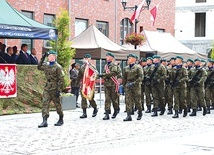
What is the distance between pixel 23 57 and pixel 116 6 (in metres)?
16.9

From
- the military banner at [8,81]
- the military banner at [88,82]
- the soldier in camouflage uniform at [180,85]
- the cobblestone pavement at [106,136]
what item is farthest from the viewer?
the soldier in camouflage uniform at [180,85]

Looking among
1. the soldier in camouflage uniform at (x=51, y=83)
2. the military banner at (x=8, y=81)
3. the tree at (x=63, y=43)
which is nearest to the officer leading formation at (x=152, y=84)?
the soldier in camouflage uniform at (x=51, y=83)

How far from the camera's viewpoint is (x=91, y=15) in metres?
31.5

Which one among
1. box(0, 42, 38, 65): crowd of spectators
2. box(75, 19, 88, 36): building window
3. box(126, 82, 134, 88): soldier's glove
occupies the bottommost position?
box(126, 82, 134, 88): soldier's glove

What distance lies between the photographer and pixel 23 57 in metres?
17.5

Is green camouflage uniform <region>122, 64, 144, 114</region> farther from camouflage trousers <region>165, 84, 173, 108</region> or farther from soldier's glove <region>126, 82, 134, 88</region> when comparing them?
camouflage trousers <region>165, 84, 173, 108</region>

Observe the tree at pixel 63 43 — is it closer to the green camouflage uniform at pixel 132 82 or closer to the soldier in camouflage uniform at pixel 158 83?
the soldier in camouflage uniform at pixel 158 83

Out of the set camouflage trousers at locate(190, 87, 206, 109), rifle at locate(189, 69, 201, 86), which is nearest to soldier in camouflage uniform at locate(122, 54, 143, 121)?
camouflage trousers at locate(190, 87, 206, 109)

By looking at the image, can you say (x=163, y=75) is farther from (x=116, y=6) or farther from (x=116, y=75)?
(x=116, y=6)

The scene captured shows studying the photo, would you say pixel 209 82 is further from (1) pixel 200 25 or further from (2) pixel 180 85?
(1) pixel 200 25

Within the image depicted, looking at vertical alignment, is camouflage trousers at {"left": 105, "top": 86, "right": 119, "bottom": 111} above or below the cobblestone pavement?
above

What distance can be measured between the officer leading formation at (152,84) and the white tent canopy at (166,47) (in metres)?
5.69

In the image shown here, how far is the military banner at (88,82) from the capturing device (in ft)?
51.0

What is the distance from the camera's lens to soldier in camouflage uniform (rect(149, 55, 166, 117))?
55.9 ft
